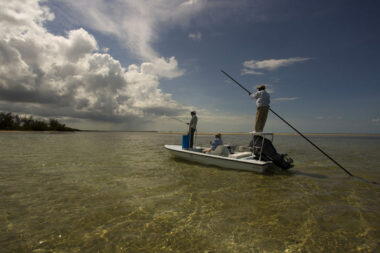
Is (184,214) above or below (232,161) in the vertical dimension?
below

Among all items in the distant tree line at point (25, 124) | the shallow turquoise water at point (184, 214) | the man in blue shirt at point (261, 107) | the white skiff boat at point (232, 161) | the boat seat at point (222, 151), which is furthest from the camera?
the distant tree line at point (25, 124)

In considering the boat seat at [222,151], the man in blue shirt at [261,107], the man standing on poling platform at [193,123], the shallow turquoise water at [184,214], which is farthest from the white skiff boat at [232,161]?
the man in blue shirt at [261,107]

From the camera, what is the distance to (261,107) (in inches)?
342

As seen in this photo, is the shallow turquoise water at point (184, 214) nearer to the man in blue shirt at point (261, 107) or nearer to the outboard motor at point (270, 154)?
the outboard motor at point (270, 154)

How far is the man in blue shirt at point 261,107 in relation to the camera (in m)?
8.69

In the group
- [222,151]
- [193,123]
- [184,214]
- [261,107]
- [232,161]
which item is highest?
[261,107]

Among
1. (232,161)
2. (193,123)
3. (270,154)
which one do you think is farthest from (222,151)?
(193,123)

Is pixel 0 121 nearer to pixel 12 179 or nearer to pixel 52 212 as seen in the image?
pixel 12 179

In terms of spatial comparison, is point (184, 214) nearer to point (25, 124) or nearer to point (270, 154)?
point (270, 154)

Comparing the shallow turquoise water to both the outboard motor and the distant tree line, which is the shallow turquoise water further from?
the distant tree line

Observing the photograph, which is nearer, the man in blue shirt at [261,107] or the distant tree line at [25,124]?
the man in blue shirt at [261,107]

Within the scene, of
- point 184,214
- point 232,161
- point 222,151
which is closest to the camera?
point 184,214

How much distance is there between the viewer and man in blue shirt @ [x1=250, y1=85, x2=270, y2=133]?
8688 millimetres

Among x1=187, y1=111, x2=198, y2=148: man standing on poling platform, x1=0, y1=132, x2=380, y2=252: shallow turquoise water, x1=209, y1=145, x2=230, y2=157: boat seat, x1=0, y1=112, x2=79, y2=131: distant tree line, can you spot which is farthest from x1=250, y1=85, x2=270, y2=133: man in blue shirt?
x1=0, y1=112, x2=79, y2=131: distant tree line
